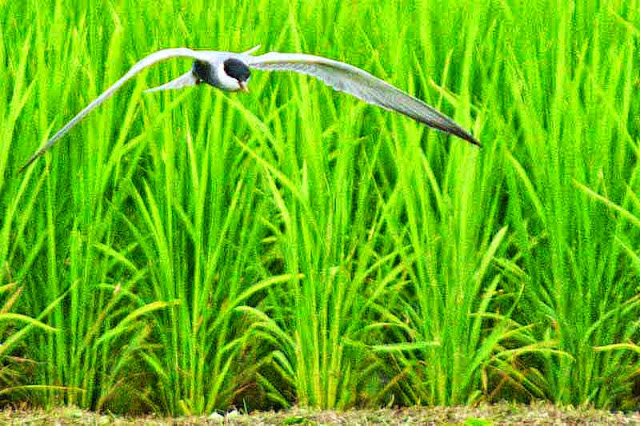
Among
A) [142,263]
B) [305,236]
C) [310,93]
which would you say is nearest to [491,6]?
[310,93]

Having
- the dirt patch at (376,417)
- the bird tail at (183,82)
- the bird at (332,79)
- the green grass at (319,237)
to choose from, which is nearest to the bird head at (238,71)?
the bird at (332,79)

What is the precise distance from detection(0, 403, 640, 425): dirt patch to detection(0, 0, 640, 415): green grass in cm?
8

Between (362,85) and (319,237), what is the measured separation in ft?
1.77

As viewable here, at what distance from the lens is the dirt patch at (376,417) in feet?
10.9

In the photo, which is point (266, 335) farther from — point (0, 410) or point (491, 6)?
point (491, 6)

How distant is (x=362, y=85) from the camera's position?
10.1 feet

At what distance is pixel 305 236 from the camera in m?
3.38

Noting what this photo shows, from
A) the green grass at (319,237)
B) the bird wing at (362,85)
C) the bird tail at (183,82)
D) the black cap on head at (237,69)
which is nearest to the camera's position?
the bird wing at (362,85)

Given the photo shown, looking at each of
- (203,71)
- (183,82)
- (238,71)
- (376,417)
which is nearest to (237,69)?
(238,71)

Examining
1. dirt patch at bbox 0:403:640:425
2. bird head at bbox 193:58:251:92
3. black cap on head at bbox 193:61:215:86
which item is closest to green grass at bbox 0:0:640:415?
dirt patch at bbox 0:403:640:425

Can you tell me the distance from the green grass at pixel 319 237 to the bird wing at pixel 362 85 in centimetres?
37

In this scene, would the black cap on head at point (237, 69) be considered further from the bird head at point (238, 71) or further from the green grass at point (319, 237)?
the green grass at point (319, 237)

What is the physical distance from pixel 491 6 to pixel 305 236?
1336 mm

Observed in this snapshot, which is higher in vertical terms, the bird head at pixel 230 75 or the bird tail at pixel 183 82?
the bird head at pixel 230 75
